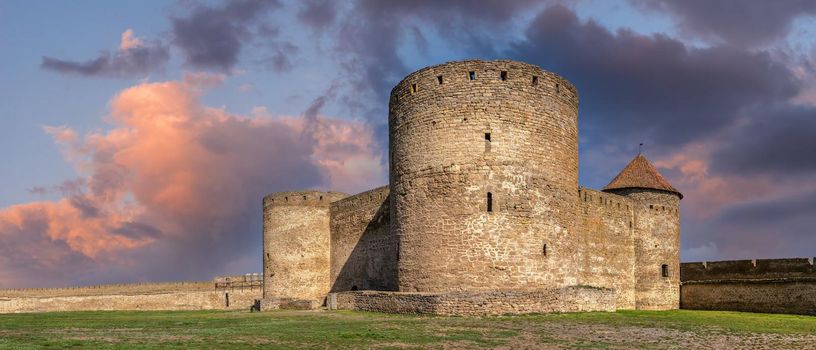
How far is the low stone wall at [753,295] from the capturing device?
2966cm

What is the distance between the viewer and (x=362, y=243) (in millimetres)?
32750

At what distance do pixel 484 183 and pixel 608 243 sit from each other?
10.0m

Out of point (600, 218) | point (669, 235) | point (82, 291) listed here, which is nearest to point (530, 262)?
point (600, 218)

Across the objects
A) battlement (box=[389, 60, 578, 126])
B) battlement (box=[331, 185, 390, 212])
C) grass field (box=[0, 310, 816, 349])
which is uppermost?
battlement (box=[389, 60, 578, 126])

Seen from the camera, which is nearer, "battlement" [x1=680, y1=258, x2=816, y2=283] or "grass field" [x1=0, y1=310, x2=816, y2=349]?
"grass field" [x1=0, y1=310, x2=816, y2=349]

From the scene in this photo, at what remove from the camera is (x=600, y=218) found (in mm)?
30172

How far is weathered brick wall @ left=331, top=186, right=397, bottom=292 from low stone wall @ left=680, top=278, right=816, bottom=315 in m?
14.1

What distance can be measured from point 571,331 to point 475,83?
9434mm

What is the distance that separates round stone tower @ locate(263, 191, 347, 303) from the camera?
35.1 meters

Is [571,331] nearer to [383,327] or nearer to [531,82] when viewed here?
[383,327]

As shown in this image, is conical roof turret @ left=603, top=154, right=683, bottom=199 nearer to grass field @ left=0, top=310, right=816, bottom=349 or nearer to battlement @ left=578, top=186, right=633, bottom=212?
battlement @ left=578, top=186, right=633, bottom=212

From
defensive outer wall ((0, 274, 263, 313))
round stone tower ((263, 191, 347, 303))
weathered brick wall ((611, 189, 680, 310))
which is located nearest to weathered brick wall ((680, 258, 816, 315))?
weathered brick wall ((611, 189, 680, 310))

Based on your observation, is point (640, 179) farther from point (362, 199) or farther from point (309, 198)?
point (309, 198)

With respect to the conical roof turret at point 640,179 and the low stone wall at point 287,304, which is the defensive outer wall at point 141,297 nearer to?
the low stone wall at point 287,304
